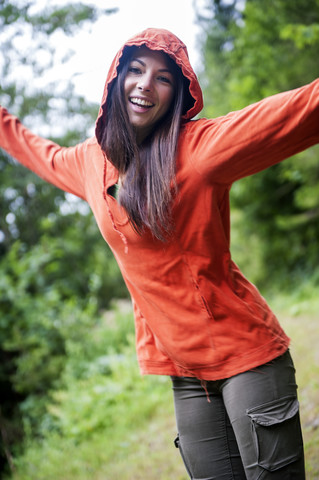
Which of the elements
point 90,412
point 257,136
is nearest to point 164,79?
point 257,136

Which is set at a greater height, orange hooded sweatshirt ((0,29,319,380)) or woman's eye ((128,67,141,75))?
woman's eye ((128,67,141,75))

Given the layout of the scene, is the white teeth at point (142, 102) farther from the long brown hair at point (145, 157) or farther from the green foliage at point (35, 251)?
the green foliage at point (35, 251)

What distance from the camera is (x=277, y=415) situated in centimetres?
147

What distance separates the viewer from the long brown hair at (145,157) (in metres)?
1.46

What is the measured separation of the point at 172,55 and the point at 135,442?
146 inches

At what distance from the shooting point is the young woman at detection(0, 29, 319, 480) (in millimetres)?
1441

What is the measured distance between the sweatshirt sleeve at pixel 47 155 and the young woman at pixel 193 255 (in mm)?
200

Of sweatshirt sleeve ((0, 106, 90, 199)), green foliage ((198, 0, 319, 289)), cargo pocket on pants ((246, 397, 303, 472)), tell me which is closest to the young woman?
cargo pocket on pants ((246, 397, 303, 472))

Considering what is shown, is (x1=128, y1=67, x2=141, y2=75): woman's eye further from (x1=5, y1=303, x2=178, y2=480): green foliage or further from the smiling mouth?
(x1=5, y1=303, x2=178, y2=480): green foliage

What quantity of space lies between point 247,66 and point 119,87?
6915 millimetres

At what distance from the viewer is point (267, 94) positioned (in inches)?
250

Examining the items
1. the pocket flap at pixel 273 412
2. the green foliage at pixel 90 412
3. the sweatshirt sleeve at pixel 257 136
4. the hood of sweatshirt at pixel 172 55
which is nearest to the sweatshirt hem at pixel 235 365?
the pocket flap at pixel 273 412

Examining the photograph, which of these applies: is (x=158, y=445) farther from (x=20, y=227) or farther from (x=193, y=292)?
(x=20, y=227)

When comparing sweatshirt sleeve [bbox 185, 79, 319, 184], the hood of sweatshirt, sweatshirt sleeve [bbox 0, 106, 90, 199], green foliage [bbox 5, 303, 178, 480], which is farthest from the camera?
green foliage [bbox 5, 303, 178, 480]
